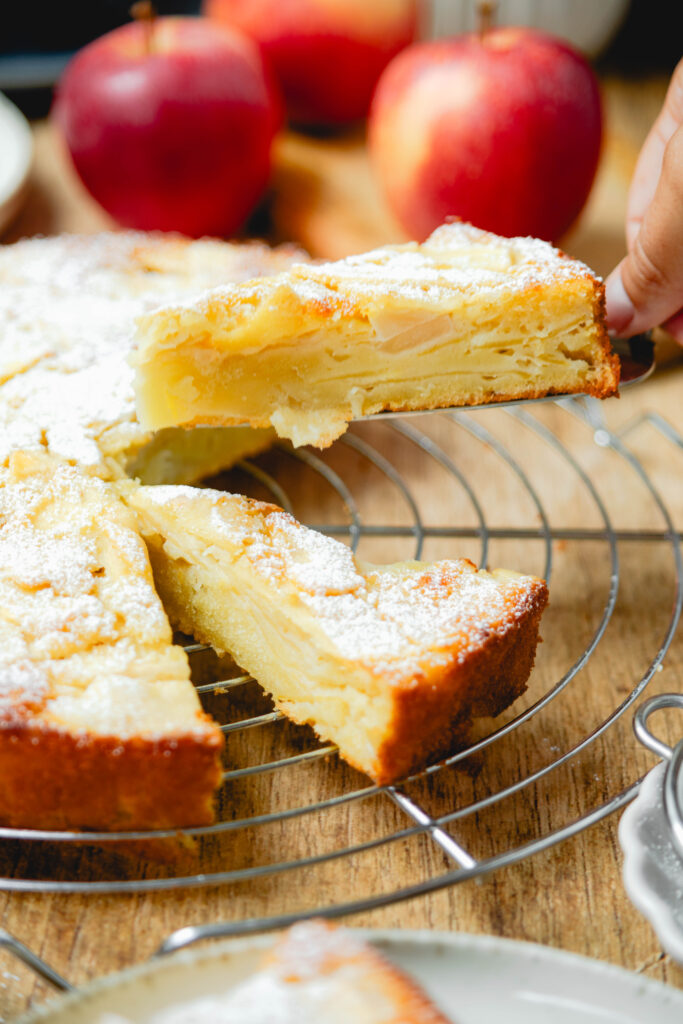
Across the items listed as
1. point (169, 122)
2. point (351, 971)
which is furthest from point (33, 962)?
point (169, 122)

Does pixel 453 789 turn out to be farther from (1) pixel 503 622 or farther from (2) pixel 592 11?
(2) pixel 592 11

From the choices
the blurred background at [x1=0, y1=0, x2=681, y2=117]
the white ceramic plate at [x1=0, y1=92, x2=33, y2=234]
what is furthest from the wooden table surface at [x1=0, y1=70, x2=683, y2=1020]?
the blurred background at [x1=0, y1=0, x2=681, y2=117]

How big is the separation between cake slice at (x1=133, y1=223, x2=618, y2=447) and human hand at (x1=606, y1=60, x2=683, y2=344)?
12cm

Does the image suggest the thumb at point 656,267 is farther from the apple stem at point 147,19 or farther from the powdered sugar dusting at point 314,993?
the apple stem at point 147,19

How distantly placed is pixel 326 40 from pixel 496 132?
3.29 feet

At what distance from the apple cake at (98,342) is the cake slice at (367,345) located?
0.18 metres

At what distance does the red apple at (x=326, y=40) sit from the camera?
3535 mm

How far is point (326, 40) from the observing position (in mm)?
3574

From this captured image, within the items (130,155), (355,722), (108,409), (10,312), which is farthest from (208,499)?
(130,155)

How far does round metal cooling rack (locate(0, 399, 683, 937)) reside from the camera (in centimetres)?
154

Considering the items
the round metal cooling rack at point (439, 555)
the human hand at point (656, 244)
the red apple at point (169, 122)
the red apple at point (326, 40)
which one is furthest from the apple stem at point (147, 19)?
the human hand at point (656, 244)

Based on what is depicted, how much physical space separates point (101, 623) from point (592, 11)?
344 centimetres

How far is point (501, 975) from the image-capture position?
1266mm

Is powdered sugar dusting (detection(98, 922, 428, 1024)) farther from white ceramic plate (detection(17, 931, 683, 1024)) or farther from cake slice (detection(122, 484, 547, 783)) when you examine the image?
cake slice (detection(122, 484, 547, 783))
